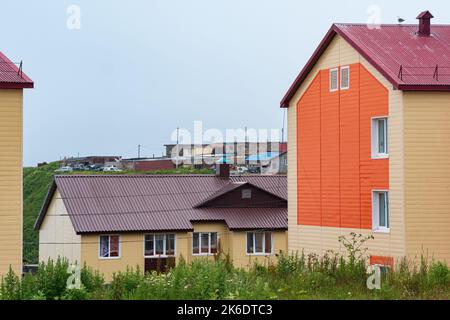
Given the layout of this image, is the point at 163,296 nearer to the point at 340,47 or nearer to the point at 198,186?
the point at 340,47

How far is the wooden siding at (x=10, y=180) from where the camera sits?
26688 millimetres

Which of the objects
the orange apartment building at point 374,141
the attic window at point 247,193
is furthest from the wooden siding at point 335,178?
the attic window at point 247,193

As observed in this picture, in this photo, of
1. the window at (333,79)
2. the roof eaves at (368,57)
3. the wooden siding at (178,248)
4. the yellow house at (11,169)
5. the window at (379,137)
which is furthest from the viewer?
the wooden siding at (178,248)

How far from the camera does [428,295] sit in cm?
1725

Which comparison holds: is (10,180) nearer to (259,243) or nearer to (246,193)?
(259,243)

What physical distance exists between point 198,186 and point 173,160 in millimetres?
29873

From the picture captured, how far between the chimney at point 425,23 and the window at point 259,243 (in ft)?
55.6

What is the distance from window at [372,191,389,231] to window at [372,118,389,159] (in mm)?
1289

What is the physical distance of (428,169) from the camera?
28.9 meters

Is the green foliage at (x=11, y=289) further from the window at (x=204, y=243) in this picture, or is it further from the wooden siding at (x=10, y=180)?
the window at (x=204, y=243)

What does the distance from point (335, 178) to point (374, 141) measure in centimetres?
254

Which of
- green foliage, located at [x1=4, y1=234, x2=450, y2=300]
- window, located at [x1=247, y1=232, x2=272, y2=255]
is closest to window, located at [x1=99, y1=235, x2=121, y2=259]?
window, located at [x1=247, y1=232, x2=272, y2=255]
